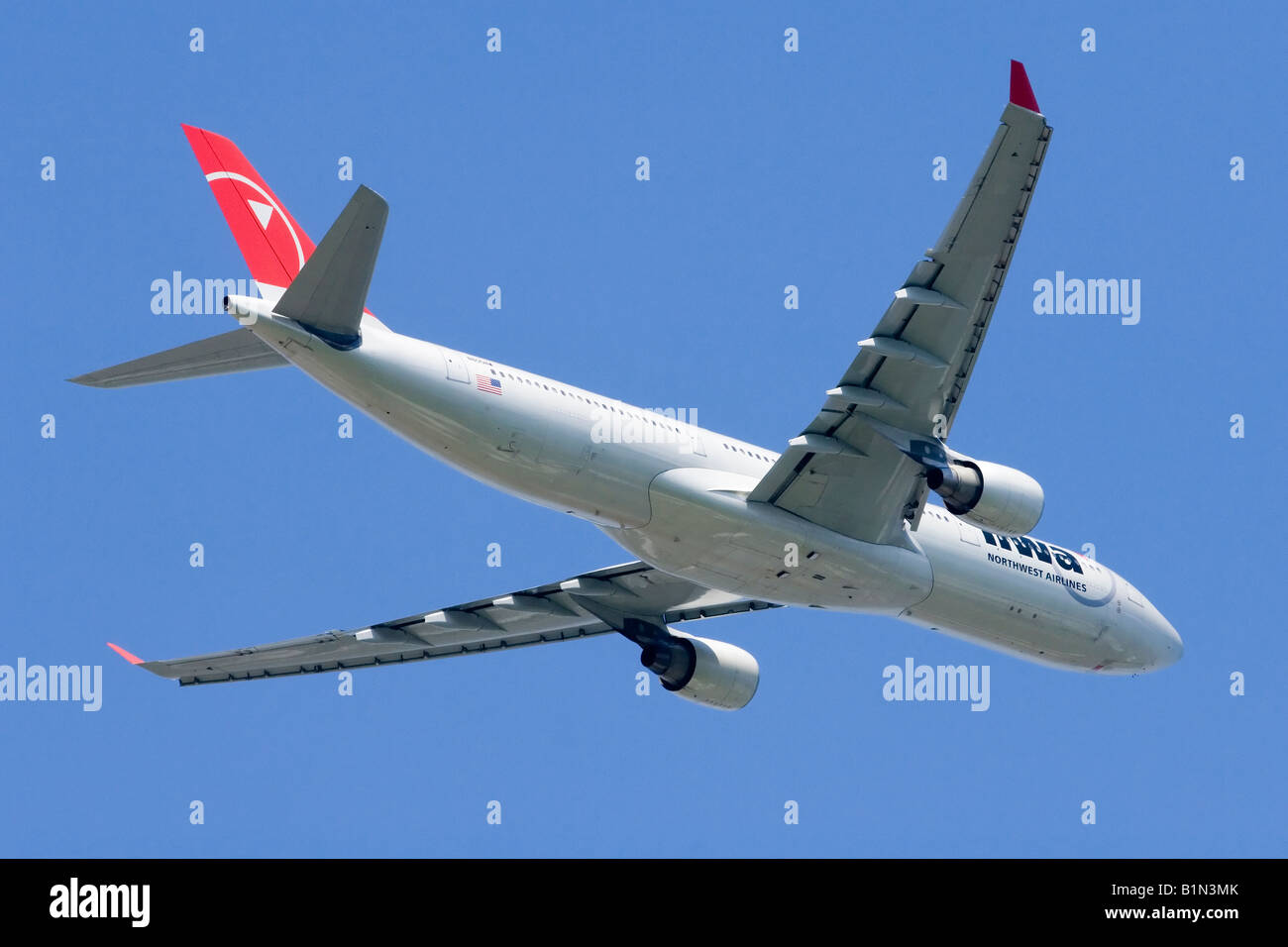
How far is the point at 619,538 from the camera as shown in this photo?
27.5 meters

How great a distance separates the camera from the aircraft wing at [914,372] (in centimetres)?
2391

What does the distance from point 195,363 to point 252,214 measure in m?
3.11

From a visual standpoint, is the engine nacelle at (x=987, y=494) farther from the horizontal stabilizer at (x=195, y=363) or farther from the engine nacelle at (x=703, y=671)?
the horizontal stabilizer at (x=195, y=363)

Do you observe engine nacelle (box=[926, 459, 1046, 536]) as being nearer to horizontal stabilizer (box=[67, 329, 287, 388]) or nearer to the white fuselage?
the white fuselage

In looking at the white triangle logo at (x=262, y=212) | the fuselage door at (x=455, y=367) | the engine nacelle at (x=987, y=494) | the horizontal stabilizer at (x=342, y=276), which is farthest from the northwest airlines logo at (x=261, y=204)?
the engine nacelle at (x=987, y=494)

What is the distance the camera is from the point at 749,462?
27.9 meters

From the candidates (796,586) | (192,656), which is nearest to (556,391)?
(796,586)

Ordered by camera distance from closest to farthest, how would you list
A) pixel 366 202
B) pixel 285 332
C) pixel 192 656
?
pixel 366 202 < pixel 285 332 < pixel 192 656

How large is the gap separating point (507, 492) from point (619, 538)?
92.0 inches

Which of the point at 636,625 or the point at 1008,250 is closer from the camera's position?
the point at 1008,250

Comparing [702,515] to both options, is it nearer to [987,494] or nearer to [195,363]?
[987,494]

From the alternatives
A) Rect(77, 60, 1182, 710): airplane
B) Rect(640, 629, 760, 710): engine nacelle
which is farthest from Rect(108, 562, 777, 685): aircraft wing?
Rect(640, 629, 760, 710): engine nacelle

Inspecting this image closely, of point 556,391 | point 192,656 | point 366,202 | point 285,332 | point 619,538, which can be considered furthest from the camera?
point 192,656

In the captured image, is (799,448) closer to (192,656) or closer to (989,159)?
(989,159)
